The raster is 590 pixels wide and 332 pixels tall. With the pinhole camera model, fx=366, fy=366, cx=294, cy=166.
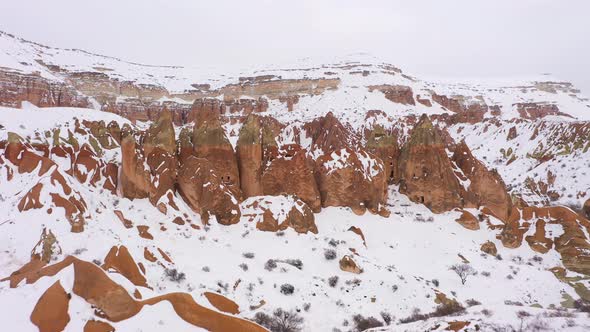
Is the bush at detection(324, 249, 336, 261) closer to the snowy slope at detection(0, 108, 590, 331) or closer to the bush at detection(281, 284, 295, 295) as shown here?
the snowy slope at detection(0, 108, 590, 331)

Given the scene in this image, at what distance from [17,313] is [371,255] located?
20785 mm

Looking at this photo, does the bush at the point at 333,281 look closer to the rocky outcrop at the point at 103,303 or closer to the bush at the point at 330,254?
the bush at the point at 330,254

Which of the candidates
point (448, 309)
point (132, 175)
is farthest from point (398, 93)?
point (448, 309)

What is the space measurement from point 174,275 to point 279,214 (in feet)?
34.0

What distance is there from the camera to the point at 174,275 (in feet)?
64.1

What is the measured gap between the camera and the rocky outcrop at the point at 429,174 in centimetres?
3375

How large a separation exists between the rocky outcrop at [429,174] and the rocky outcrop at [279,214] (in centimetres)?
1166

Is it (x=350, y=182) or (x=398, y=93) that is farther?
(x=398, y=93)

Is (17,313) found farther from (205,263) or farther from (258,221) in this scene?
(258,221)

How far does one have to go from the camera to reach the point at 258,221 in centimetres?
2781

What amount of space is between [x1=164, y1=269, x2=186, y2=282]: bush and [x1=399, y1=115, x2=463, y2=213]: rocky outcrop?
23.2m

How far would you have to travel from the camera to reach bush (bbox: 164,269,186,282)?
19.4 m

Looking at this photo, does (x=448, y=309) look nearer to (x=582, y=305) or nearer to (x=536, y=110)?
(x=582, y=305)

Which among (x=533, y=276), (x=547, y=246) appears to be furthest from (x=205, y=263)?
(x=547, y=246)
